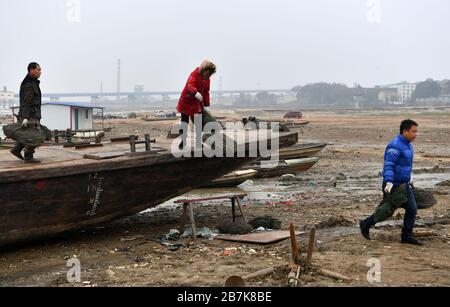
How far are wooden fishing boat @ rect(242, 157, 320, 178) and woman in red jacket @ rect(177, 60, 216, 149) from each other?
733 cm

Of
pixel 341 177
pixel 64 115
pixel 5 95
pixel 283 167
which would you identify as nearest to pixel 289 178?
pixel 283 167

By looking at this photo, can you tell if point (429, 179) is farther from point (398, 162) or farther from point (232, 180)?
point (398, 162)

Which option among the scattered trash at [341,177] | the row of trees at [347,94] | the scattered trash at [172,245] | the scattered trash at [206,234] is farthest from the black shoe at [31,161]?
the row of trees at [347,94]

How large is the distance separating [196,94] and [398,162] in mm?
2839

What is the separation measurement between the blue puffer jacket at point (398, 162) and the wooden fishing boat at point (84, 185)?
2496mm

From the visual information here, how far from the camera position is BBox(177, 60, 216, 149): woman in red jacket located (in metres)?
8.16

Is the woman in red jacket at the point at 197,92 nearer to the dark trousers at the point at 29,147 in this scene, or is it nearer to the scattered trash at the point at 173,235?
the scattered trash at the point at 173,235

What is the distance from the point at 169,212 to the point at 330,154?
1341 cm

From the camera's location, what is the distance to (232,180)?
14.2 metres

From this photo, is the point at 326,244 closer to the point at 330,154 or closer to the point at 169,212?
the point at 169,212

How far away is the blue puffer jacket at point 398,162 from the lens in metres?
6.95

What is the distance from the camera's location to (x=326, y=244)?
735 cm

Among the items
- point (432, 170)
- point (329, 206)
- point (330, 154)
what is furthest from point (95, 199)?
point (330, 154)

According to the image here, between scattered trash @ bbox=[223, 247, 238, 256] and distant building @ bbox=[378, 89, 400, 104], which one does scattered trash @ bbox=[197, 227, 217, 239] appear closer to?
scattered trash @ bbox=[223, 247, 238, 256]
